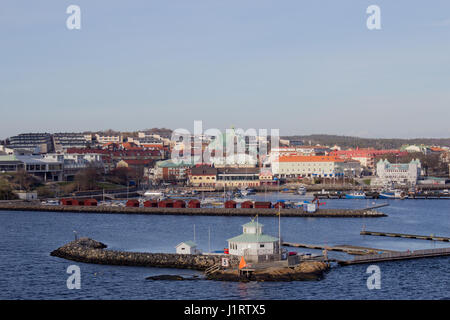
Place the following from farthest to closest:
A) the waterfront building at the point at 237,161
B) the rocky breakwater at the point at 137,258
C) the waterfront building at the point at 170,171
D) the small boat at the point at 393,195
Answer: the waterfront building at the point at 237,161, the waterfront building at the point at 170,171, the small boat at the point at 393,195, the rocky breakwater at the point at 137,258

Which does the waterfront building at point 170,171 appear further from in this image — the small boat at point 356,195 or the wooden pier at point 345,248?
the wooden pier at point 345,248

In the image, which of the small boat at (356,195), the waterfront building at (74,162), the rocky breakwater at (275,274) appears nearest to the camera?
the rocky breakwater at (275,274)

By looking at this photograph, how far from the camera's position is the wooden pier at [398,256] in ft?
68.7

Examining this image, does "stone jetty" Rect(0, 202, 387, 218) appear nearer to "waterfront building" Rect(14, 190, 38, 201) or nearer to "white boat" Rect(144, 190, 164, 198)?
"waterfront building" Rect(14, 190, 38, 201)

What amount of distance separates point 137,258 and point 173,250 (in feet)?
7.01

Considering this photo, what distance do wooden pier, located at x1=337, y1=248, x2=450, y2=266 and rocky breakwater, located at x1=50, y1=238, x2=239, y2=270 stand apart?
11.7ft

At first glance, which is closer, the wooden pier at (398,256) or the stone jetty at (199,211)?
the wooden pier at (398,256)

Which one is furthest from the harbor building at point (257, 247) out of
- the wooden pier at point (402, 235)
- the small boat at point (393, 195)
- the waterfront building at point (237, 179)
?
the waterfront building at point (237, 179)

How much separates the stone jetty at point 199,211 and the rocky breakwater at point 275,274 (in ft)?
55.6

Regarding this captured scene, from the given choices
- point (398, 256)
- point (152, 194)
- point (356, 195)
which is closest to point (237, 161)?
point (152, 194)

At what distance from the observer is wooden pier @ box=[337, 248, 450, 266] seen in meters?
21.0
